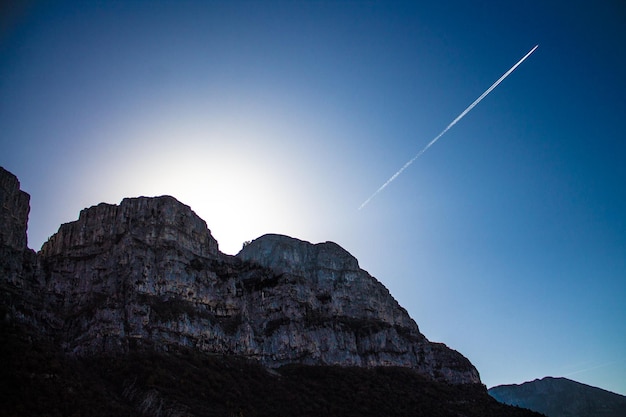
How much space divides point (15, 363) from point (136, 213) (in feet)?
172

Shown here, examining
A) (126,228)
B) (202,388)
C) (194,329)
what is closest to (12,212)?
(126,228)

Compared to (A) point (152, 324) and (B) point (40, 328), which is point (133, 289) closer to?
(A) point (152, 324)

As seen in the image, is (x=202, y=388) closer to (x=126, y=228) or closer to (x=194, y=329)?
(x=194, y=329)

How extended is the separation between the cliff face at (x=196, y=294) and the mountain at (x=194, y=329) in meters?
0.30

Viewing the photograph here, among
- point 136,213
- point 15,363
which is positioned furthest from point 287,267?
point 15,363

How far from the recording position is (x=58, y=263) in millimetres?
103625

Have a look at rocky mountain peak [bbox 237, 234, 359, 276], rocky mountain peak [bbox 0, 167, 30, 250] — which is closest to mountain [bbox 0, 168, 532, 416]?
rocky mountain peak [bbox 0, 167, 30, 250]

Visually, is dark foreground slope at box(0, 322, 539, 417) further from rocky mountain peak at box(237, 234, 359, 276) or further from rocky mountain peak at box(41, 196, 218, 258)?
rocky mountain peak at box(237, 234, 359, 276)

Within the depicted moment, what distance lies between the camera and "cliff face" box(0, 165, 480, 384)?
92.0 m

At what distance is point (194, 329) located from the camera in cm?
10312

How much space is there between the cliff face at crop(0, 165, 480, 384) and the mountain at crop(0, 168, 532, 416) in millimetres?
301

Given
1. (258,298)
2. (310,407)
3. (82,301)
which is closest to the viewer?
(310,407)

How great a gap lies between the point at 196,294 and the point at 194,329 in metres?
10.1

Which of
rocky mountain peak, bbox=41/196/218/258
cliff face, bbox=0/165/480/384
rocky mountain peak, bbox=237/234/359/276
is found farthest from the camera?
rocky mountain peak, bbox=237/234/359/276
